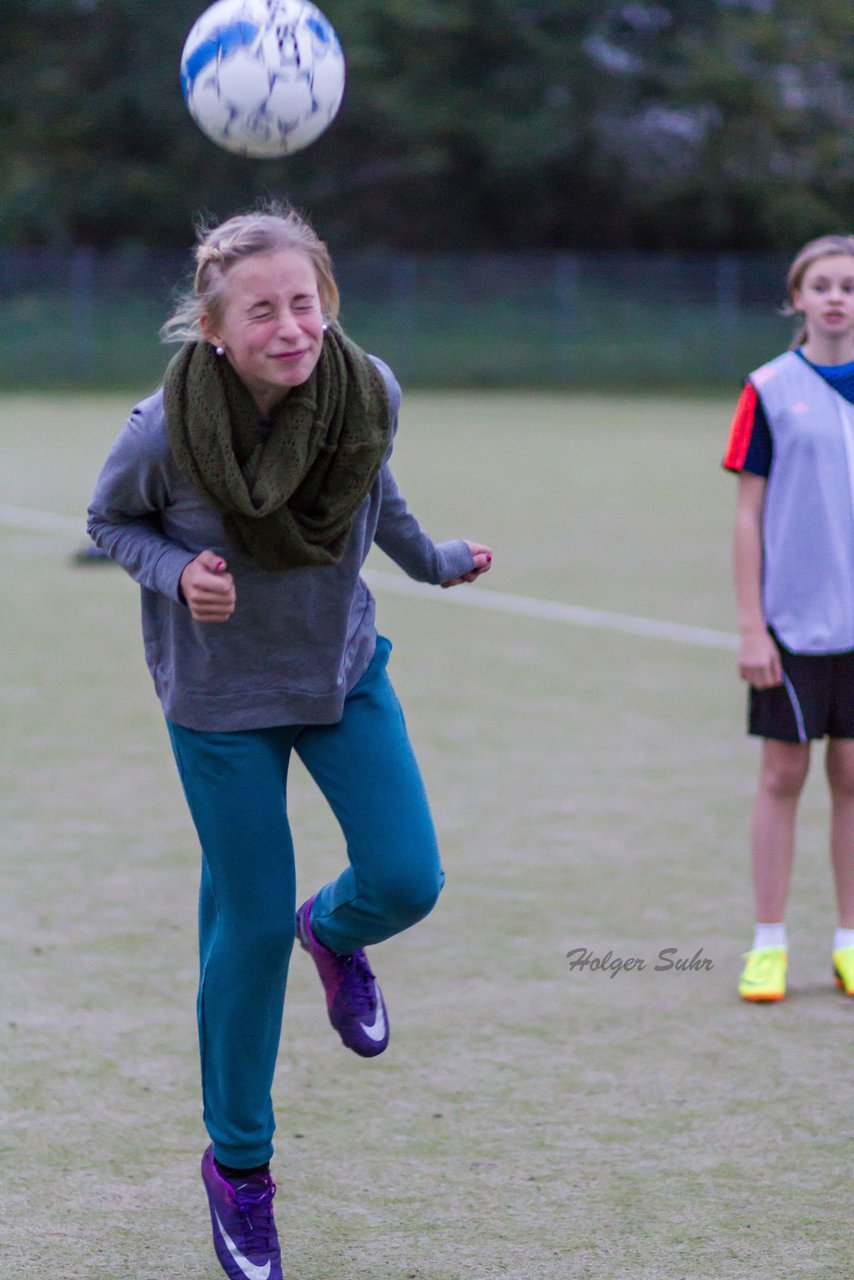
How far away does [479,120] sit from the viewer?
34594 mm

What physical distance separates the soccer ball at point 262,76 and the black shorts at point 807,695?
1.72 metres

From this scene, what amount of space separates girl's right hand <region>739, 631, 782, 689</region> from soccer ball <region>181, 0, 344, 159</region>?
1621mm

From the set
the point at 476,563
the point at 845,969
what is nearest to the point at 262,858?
the point at 476,563

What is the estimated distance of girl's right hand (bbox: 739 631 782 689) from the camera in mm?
4266

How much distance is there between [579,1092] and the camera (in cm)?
375

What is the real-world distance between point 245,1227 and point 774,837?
196 centimetres

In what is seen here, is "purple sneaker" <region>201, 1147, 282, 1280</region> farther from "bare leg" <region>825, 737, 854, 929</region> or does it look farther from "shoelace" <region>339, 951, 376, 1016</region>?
"bare leg" <region>825, 737, 854, 929</region>

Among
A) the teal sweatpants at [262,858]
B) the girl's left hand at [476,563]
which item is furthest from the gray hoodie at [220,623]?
the girl's left hand at [476,563]

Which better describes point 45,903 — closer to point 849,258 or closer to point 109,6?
point 849,258

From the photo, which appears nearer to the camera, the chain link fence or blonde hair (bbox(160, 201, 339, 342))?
blonde hair (bbox(160, 201, 339, 342))

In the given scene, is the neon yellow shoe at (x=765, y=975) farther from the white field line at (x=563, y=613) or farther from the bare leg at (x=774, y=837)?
the white field line at (x=563, y=613)

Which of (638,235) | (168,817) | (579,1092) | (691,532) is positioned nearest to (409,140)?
(638,235)

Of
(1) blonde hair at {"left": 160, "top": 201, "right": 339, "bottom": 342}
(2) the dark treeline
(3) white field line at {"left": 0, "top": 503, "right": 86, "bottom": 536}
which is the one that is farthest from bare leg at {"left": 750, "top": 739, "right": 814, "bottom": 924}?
(2) the dark treeline
